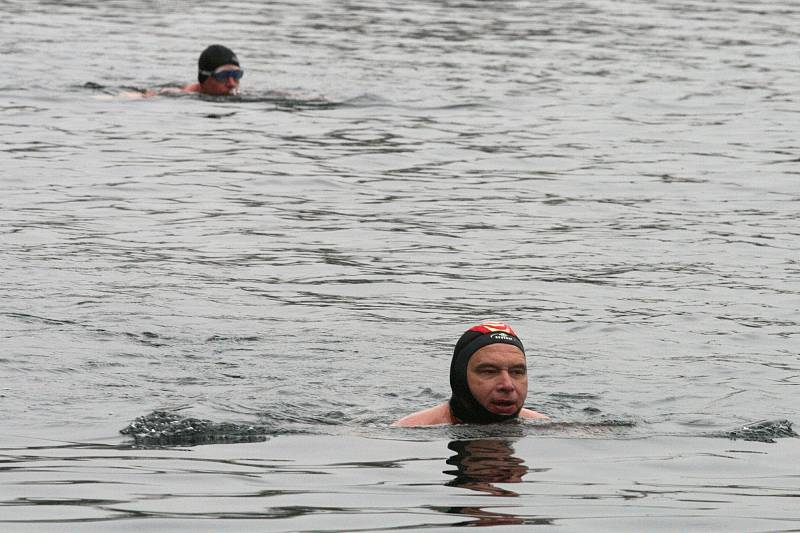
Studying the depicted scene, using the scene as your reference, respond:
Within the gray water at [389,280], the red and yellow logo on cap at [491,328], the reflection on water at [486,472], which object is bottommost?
the gray water at [389,280]

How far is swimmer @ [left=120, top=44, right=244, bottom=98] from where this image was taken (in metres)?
28.4

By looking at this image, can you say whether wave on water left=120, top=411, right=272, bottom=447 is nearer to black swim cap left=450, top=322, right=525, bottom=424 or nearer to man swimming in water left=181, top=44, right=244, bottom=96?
black swim cap left=450, top=322, right=525, bottom=424

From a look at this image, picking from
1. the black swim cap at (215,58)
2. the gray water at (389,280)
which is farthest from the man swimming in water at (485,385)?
the black swim cap at (215,58)

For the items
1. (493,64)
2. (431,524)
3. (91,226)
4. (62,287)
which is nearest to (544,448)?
(431,524)

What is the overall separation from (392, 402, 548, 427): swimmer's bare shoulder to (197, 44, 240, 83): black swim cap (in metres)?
16.5

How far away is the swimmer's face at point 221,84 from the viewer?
28.8m

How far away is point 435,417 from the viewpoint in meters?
12.4

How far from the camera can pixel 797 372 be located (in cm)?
1401

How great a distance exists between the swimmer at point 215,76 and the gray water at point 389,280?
43cm

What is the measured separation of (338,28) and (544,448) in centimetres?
2809

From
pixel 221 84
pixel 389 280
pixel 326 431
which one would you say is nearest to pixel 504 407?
pixel 326 431

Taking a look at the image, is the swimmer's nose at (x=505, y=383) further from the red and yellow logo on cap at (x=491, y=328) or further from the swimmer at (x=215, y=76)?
the swimmer at (x=215, y=76)

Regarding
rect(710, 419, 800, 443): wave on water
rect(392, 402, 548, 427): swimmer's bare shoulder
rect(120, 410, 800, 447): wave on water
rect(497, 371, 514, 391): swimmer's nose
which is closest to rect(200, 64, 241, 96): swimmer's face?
rect(120, 410, 800, 447): wave on water

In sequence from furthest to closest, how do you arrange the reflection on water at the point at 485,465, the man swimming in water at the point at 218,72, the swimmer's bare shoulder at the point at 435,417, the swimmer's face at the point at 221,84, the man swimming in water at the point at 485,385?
the swimmer's face at the point at 221,84
the man swimming in water at the point at 218,72
the swimmer's bare shoulder at the point at 435,417
the man swimming in water at the point at 485,385
the reflection on water at the point at 485,465
